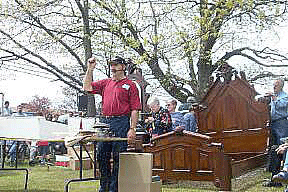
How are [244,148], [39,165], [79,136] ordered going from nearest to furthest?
[79,136]
[244,148]
[39,165]

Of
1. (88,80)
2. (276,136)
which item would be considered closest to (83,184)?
(88,80)

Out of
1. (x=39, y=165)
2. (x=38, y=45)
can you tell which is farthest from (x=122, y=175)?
(x=38, y=45)

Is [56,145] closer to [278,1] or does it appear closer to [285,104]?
[278,1]

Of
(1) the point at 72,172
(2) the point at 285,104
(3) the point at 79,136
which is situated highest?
(2) the point at 285,104

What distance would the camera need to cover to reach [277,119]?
7867 mm

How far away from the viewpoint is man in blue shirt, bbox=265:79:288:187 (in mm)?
7684

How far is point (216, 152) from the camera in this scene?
704 cm

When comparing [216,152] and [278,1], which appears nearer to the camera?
[216,152]

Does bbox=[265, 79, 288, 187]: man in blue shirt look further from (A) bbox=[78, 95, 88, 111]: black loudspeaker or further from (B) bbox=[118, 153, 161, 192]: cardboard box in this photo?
(A) bbox=[78, 95, 88, 111]: black loudspeaker

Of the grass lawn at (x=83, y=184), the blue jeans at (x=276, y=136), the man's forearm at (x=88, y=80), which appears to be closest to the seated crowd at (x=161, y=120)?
→ the grass lawn at (x=83, y=184)

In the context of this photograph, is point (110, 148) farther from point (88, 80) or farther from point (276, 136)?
point (276, 136)

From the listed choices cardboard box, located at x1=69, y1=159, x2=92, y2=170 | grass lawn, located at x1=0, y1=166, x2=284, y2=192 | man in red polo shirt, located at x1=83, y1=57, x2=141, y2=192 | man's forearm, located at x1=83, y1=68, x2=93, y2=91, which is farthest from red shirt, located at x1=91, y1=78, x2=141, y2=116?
cardboard box, located at x1=69, y1=159, x2=92, y2=170

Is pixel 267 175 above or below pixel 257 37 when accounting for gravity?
below

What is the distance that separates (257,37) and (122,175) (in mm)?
12081
